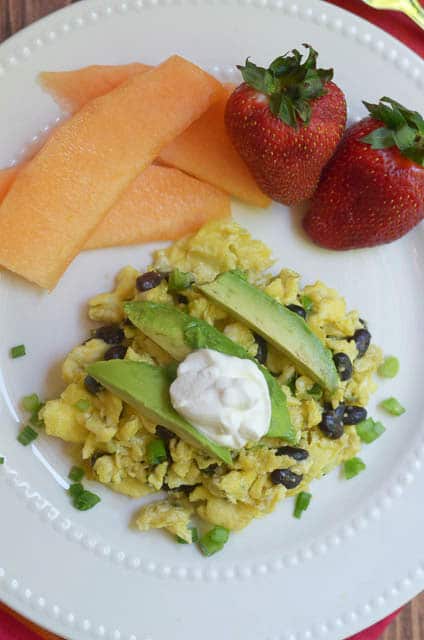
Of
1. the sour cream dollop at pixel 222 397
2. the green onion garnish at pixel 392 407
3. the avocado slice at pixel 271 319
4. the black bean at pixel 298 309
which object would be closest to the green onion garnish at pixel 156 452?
the sour cream dollop at pixel 222 397

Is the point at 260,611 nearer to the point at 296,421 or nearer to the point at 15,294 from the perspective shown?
the point at 296,421

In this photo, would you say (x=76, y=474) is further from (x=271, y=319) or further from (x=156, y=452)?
Result: (x=271, y=319)

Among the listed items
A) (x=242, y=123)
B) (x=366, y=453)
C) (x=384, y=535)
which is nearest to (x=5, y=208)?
(x=242, y=123)

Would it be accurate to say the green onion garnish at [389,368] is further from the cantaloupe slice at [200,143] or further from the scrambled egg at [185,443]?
the cantaloupe slice at [200,143]

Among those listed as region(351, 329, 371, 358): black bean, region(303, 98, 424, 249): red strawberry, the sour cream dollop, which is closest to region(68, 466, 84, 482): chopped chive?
the sour cream dollop

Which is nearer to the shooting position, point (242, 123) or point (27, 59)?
point (242, 123)
